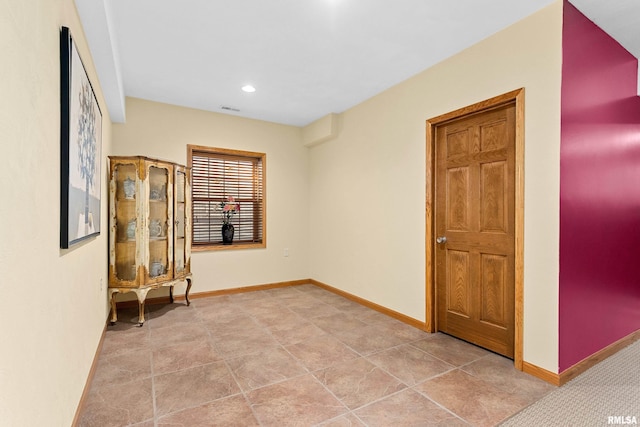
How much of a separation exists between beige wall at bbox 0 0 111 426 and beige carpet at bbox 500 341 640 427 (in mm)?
2210

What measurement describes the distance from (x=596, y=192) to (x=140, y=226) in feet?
13.5

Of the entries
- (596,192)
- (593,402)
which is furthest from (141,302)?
(596,192)

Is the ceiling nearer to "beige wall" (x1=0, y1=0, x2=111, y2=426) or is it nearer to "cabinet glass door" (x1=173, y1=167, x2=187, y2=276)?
"beige wall" (x1=0, y1=0, x2=111, y2=426)

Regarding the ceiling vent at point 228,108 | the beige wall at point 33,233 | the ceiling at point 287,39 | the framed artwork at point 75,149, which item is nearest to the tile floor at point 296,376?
the beige wall at point 33,233

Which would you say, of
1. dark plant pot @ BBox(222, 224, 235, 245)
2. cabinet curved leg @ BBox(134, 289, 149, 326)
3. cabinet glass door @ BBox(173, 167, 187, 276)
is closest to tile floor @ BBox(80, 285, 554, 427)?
cabinet curved leg @ BBox(134, 289, 149, 326)

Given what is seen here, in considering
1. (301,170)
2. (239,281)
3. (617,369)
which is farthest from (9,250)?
(301,170)

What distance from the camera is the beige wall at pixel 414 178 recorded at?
224 centimetres

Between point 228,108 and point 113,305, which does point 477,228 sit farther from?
point 113,305

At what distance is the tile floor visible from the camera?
188 cm

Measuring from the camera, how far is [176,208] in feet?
12.6

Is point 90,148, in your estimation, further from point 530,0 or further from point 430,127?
point 530,0

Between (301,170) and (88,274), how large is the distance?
346cm

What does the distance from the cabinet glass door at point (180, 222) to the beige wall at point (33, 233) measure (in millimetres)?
2085

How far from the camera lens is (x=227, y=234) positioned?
15.4 feet
